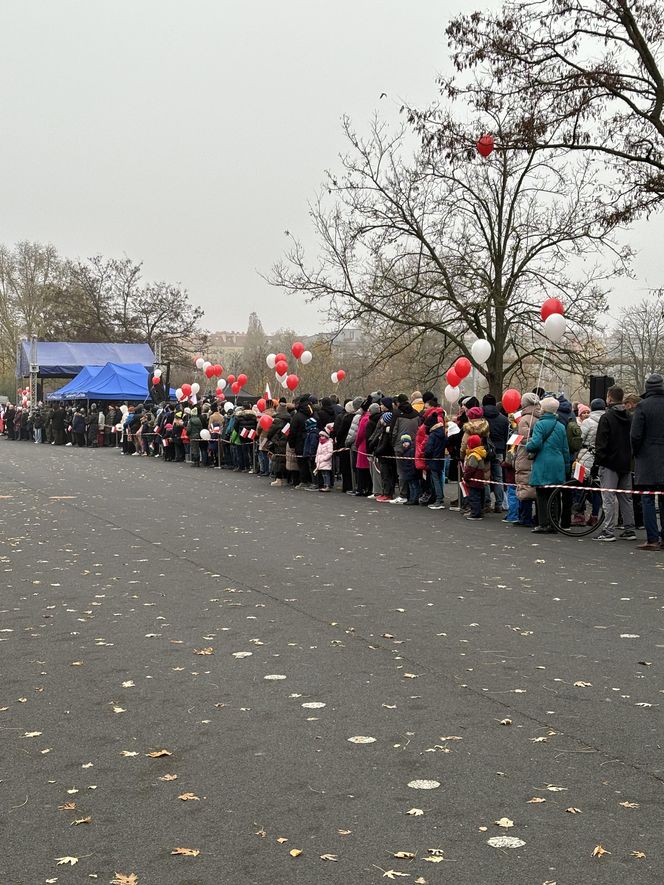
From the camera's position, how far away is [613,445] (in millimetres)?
13961

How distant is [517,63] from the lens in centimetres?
1959

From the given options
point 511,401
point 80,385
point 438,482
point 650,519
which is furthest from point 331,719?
point 80,385

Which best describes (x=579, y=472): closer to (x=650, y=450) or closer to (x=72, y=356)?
(x=650, y=450)

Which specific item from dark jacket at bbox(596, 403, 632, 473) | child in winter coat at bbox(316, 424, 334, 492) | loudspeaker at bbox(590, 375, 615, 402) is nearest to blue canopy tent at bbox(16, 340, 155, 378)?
child in winter coat at bbox(316, 424, 334, 492)

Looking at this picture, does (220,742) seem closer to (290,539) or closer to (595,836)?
(595,836)

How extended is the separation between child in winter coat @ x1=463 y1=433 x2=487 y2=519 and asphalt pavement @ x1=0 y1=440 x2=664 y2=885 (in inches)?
174

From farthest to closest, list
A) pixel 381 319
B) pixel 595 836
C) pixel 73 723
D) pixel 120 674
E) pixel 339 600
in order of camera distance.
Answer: pixel 381 319 < pixel 339 600 < pixel 120 674 < pixel 73 723 < pixel 595 836

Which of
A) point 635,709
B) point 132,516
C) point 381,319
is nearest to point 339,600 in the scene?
point 635,709

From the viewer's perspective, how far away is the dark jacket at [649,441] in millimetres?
13062

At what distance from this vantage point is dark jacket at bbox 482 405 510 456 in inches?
672

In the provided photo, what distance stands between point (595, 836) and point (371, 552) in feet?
27.6

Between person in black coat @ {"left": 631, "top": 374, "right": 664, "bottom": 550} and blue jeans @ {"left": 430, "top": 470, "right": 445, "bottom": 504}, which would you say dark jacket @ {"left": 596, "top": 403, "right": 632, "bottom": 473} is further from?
blue jeans @ {"left": 430, "top": 470, "right": 445, "bottom": 504}

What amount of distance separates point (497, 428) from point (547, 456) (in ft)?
8.21

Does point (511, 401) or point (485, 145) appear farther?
point (485, 145)
